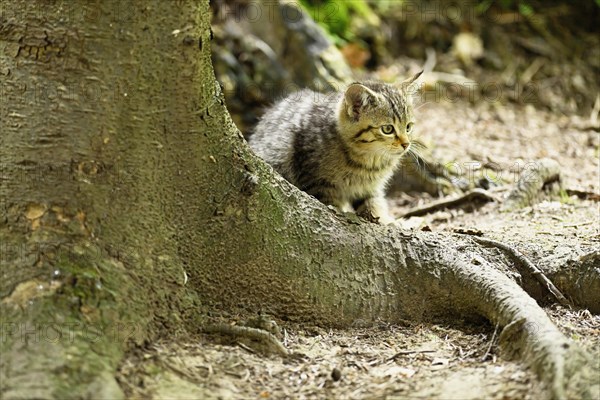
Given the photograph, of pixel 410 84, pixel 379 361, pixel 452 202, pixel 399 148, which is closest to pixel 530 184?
pixel 452 202

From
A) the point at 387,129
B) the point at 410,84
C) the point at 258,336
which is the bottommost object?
the point at 258,336

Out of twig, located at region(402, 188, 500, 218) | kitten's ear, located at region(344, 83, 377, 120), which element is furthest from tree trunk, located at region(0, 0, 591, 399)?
twig, located at region(402, 188, 500, 218)

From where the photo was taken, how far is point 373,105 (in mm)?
4926

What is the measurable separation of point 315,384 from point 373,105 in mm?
2289

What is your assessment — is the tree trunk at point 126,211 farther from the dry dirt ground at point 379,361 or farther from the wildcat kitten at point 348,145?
the wildcat kitten at point 348,145

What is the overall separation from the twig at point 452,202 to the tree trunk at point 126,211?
8.04 feet

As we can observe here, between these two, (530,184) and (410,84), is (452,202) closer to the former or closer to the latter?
(530,184)

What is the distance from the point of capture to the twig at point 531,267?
4.08m

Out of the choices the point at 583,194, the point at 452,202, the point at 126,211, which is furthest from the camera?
the point at 452,202

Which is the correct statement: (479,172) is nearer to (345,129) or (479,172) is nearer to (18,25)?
(345,129)

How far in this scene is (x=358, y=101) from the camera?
490cm

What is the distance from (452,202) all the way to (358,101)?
5.72 feet

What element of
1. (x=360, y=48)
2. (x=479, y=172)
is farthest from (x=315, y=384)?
(x=360, y=48)

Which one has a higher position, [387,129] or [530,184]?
[387,129]
